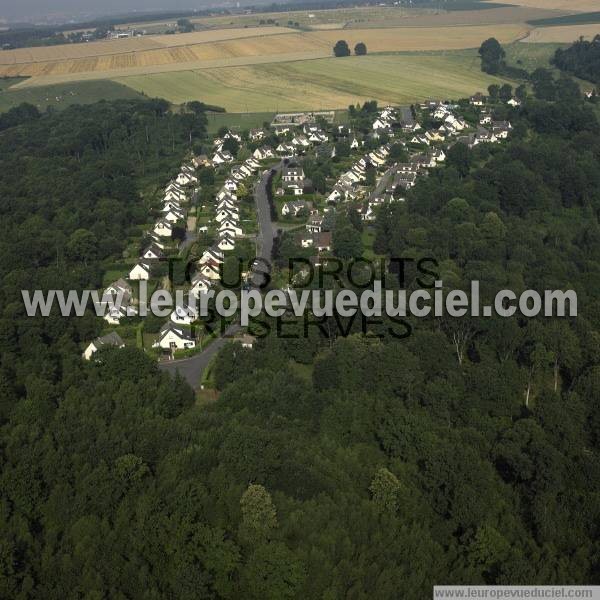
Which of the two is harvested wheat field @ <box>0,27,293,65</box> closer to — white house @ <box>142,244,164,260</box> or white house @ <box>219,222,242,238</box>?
white house @ <box>219,222,242,238</box>

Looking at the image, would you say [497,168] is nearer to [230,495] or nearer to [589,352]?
[589,352]

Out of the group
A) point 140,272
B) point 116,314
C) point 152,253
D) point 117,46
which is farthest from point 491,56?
point 116,314

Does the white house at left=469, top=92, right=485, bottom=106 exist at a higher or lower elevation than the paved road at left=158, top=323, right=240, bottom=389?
higher

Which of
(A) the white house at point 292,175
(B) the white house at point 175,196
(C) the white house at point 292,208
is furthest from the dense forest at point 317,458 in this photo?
(A) the white house at point 292,175

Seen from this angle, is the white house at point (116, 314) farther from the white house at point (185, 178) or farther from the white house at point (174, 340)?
the white house at point (185, 178)

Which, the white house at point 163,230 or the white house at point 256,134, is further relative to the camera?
the white house at point 256,134

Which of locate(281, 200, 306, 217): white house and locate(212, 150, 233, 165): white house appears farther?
locate(212, 150, 233, 165): white house

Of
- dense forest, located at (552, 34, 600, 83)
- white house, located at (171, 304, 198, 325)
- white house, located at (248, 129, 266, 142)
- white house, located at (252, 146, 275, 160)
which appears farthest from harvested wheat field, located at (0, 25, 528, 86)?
white house, located at (171, 304, 198, 325)
